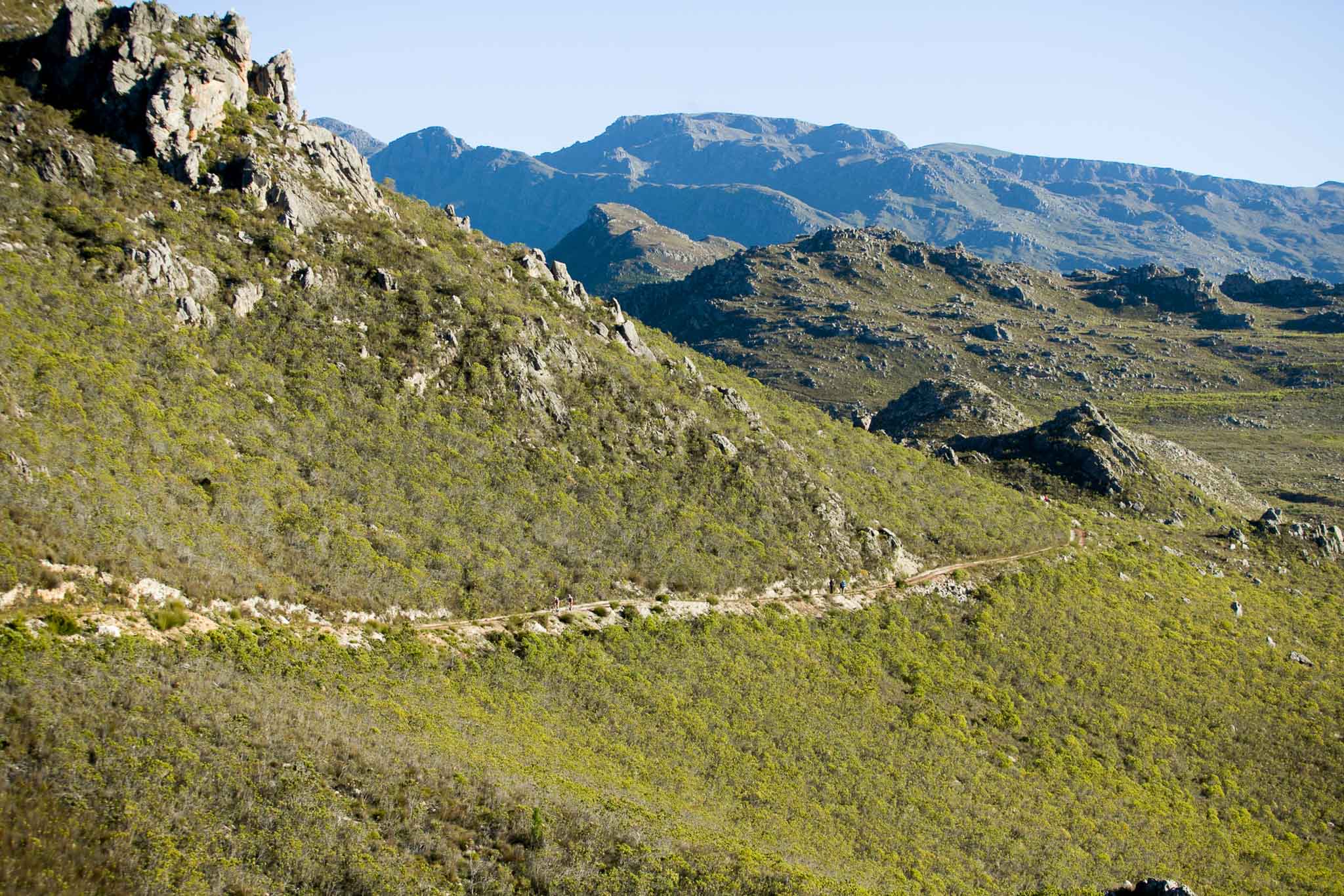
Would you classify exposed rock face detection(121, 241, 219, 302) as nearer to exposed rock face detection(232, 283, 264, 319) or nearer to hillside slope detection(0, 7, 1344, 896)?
hillside slope detection(0, 7, 1344, 896)

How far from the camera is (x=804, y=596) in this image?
51.7 meters

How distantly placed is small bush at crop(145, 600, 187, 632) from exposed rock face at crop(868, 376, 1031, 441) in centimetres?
9090

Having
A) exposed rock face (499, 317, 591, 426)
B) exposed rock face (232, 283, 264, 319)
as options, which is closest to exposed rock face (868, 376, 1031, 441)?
exposed rock face (499, 317, 591, 426)

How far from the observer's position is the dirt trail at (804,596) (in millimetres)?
37125

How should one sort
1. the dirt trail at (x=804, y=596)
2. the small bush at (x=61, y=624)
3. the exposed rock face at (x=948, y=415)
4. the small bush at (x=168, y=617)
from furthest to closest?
the exposed rock face at (x=948, y=415) < the dirt trail at (x=804, y=596) < the small bush at (x=168, y=617) < the small bush at (x=61, y=624)

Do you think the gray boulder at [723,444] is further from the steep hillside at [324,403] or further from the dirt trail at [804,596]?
the dirt trail at [804,596]

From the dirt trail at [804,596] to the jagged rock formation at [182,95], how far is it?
2964 centimetres

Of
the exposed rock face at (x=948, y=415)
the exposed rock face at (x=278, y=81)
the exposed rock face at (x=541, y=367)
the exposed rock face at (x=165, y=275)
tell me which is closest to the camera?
the exposed rock face at (x=165, y=275)

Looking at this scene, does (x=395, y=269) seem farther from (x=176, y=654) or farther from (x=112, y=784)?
(x=112, y=784)

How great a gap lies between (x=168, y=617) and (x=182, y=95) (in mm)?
37178

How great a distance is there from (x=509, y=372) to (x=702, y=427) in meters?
14.4

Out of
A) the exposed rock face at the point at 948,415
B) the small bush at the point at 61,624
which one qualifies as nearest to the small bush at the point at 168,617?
the small bush at the point at 61,624

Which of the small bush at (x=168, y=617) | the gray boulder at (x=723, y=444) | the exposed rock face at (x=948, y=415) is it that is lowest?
the small bush at (x=168, y=617)

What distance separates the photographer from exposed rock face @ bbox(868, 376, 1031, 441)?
10675cm
